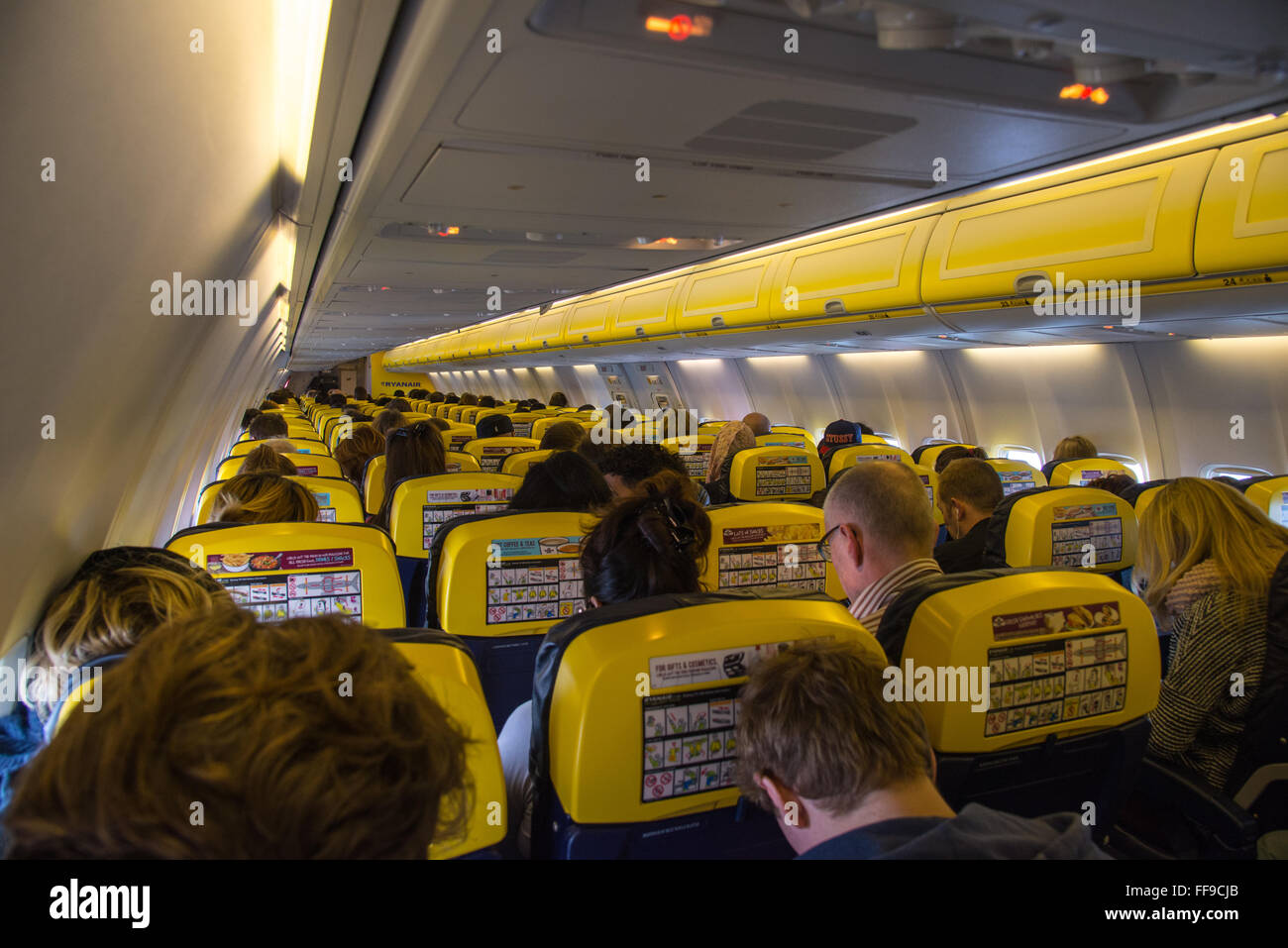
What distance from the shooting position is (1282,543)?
9.00 ft

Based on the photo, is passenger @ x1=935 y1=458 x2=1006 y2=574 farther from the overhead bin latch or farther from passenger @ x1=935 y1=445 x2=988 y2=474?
passenger @ x1=935 y1=445 x2=988 y2=474

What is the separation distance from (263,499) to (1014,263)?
456 cm

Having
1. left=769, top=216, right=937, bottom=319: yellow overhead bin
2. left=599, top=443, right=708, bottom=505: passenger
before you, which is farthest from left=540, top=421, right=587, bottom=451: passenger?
left=769, top=216, right=937, bottom=319: yellow overhead bin

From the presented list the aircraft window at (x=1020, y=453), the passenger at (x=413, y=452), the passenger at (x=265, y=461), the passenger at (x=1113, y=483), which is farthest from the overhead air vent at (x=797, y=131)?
the aircraft window at (x=1020, y=453)

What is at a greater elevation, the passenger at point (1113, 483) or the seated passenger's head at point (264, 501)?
the seated passenger's head at point (264, 501)

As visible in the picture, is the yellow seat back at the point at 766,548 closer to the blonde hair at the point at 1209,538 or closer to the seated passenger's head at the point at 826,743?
the blonde hair at the point at 1209,538

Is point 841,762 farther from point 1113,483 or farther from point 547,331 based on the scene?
point 547,331

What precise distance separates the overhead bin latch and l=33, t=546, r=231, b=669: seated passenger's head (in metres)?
4.79

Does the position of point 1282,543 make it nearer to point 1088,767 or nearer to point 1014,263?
point 1088,767

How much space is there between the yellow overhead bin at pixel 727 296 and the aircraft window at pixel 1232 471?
15.4 feet

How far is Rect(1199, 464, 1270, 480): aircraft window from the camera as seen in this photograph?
741 centimetres

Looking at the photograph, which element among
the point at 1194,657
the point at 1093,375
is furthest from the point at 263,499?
the point at 1093,375

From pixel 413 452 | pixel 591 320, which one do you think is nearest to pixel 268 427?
pixel 413 452

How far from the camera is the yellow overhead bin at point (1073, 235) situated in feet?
13.6
